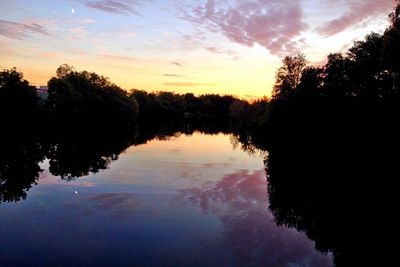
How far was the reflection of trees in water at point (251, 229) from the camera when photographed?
16.1 meters

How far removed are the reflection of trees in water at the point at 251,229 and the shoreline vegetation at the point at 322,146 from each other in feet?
3.18

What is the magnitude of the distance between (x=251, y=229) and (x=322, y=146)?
40.5 meters

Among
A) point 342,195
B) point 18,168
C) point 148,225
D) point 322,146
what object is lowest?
point 18,168

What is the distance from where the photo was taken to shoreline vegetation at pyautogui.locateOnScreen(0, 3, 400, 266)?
21.2 m

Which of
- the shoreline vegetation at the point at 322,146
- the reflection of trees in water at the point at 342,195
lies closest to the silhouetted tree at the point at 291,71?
the shoreline vegetation at the point at 322,146

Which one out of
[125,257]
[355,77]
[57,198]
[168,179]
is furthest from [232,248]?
[355,77]

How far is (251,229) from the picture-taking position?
65.3 ft

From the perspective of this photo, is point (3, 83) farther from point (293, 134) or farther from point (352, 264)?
point (352, 264)

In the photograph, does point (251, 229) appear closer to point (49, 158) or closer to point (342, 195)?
point (342, 195)

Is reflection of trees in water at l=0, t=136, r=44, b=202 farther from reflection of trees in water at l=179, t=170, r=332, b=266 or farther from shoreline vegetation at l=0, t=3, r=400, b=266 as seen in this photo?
reflection of trees in water at l=179, t=170, r=332, b=266

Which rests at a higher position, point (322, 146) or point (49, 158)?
point (322, 146)

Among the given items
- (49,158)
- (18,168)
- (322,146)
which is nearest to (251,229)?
(18,168)

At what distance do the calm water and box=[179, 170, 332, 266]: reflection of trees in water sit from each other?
0.05 metres

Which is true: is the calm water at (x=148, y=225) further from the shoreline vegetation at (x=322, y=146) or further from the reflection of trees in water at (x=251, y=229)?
the shoreline vegetation at (x=322, y=146)
